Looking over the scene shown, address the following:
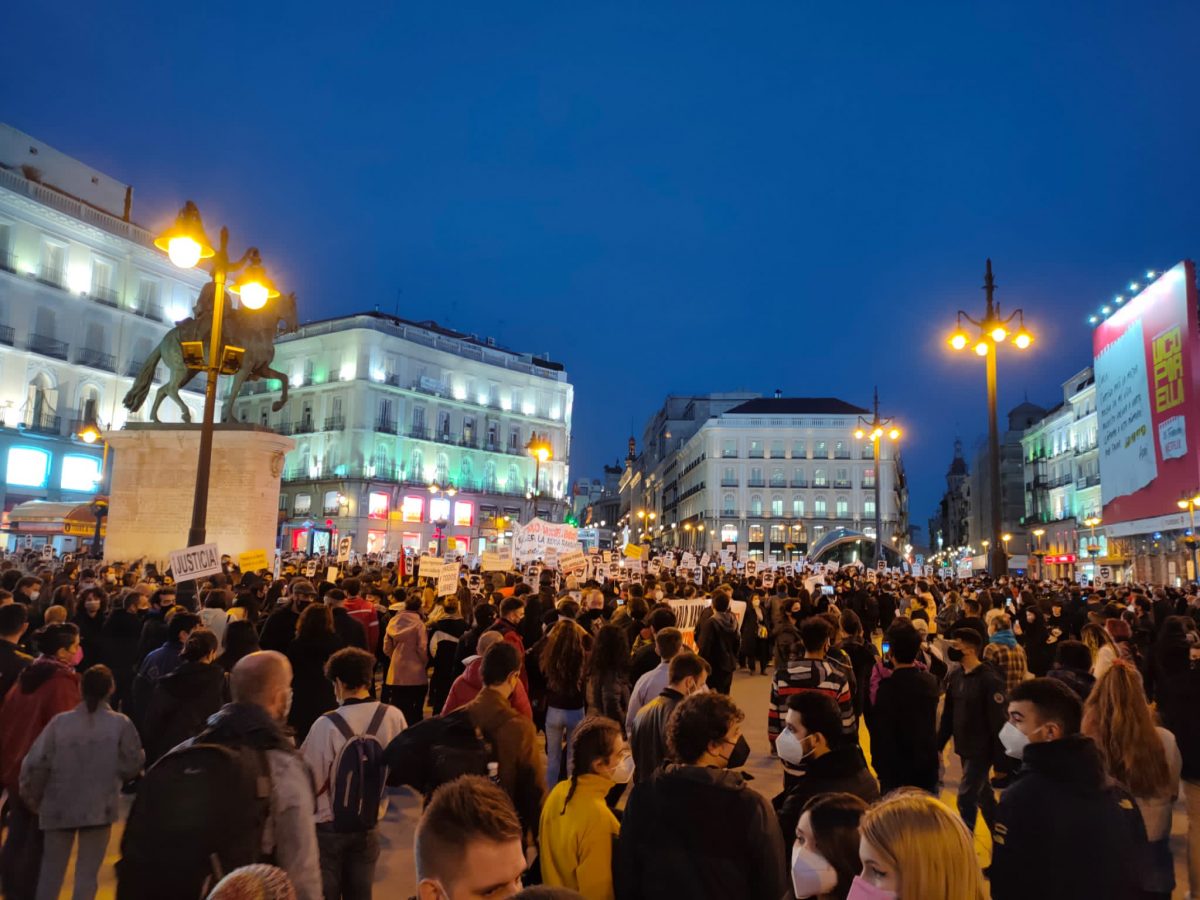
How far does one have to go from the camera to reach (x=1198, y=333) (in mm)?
28547

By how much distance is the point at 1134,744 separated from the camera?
16.1ft

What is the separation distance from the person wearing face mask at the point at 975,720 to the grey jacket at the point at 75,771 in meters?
5.54

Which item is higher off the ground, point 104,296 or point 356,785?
point 104,296

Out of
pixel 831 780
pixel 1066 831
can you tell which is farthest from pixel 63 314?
pixel 1066 831

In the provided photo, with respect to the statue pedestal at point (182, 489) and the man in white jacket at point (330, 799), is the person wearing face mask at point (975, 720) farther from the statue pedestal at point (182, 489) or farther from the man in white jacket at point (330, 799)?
the statue pedestal at point (182, 489)

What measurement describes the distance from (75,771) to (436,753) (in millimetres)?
2099

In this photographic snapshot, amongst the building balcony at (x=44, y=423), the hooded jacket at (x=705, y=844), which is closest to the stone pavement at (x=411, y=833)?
the hooded jacket at (x=705, y=844)

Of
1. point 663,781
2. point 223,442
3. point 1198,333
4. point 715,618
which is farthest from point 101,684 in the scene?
point 1198,333

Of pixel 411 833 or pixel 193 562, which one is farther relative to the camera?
pixel 193 562

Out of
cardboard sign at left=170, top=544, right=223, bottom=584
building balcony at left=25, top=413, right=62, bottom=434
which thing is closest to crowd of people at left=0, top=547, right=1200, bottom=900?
cardboard sign at left=170, top=544, right=223, bottom=584

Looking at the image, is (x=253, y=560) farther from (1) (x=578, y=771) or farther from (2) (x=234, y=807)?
(1) (x=578, y=771)

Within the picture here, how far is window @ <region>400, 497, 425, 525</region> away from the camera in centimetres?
6094

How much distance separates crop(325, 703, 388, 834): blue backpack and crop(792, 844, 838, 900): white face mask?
2267 mm

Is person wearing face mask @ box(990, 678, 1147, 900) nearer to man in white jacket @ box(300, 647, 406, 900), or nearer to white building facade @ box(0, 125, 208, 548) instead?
man in white jacket @ box(300, 647, 406, 900)
